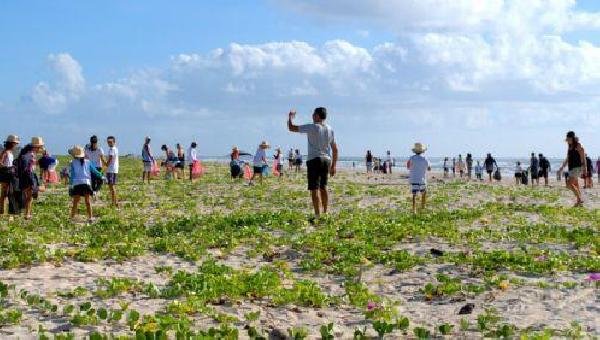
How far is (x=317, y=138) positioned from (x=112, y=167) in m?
11.3

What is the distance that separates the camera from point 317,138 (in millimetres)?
16625

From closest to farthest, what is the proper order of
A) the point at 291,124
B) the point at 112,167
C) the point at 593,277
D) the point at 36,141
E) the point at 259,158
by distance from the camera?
the point at 593,277
the point at 291,124
the point at 36,141
the point at 112,167
the point at 259,158

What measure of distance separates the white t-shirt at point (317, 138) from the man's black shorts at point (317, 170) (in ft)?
0.43

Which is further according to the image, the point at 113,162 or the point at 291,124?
the point at 113,162

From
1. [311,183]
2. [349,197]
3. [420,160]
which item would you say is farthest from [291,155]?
[311,183]

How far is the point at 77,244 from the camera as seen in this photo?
46.1ft

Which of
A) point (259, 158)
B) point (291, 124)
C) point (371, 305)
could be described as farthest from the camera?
point (259, 158)

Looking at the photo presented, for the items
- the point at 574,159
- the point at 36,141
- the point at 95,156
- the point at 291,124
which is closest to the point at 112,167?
the point at 95,156

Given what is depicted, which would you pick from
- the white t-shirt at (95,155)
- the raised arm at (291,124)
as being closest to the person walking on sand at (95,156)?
the white t-shirt at (95,155)

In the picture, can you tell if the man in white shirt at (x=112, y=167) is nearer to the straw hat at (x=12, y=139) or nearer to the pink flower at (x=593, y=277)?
the straw hat at (x=12, y=139)

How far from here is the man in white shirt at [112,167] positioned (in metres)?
23.6

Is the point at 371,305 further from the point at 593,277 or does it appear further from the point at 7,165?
the point at 7,165

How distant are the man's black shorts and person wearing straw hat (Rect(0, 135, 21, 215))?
967 cm

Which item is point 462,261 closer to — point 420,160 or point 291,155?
point 420,160
